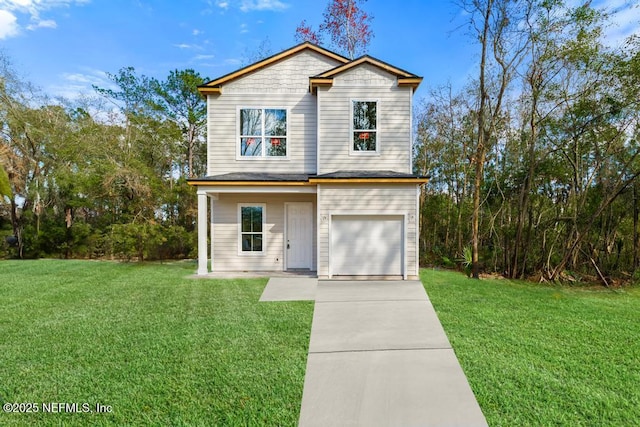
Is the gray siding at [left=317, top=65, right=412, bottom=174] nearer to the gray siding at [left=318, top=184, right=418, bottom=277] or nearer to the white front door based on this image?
the gray siding at [left=318, top=184, right=418, bottom=277]

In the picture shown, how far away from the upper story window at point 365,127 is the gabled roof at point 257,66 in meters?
1.73

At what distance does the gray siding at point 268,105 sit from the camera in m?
9.45

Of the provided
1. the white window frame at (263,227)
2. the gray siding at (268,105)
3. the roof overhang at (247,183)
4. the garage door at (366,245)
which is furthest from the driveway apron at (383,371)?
the gray siding at (268,105)

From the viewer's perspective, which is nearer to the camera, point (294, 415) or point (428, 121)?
point (294, 415)

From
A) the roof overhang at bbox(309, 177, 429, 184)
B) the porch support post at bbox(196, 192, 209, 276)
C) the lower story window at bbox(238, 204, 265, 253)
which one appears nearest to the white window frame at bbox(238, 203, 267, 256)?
the lower story window at bbox(238, 204, 265, 253)

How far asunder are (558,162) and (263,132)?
30.6ft

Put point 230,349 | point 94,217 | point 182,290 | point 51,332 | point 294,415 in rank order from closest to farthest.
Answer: point 294,415 < point 230,349 < point 51,332 < point 182,290 < point 94,217

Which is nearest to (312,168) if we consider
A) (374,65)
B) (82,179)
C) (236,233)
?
(236,233)

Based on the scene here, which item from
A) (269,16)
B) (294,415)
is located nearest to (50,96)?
(269,16)

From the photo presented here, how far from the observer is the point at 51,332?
4.57 metres

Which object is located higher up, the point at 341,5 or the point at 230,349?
the point at 341,5

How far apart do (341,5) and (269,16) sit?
436cm

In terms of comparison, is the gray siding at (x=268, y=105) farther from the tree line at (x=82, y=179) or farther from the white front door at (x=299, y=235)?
the tree line at (x=82, y=179)

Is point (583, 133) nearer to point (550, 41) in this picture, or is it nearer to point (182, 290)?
point (550, 41)
